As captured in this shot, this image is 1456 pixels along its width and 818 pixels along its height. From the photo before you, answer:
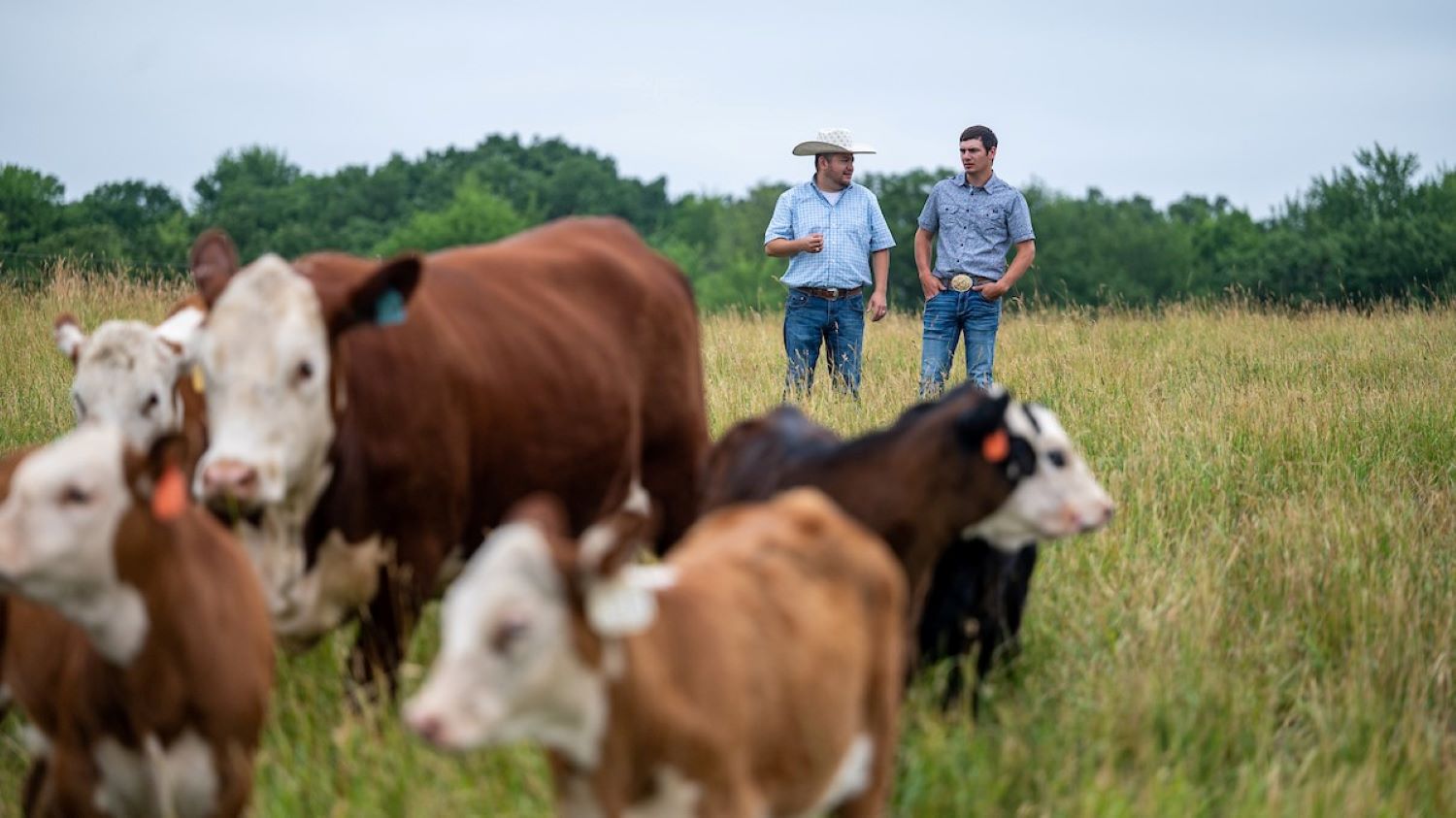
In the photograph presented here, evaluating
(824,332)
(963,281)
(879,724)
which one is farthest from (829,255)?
(879,724)

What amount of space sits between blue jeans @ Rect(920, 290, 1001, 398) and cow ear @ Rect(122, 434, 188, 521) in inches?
283

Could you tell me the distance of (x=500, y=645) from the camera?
279cm

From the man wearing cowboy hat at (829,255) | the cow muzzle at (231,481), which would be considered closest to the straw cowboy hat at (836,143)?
the man wearing cowboy hat at (829,255)

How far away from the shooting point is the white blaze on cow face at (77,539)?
3.48m

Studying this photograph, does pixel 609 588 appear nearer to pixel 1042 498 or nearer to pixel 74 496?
pixel 74 496

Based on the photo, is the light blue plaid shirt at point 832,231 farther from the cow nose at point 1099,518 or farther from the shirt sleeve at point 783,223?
the cow nose at point 1099,518

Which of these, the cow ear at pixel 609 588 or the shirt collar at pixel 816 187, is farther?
the shirt collar at pixel 816 187

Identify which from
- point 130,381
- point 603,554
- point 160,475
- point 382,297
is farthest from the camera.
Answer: point 130,381

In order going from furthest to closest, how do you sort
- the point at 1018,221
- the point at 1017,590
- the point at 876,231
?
the point at 876,231 < the point at 1018,221 < the point at 1017,590

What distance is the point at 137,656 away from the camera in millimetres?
3650

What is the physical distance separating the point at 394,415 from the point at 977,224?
651cm

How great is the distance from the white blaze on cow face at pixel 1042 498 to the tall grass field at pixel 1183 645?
0.53 m

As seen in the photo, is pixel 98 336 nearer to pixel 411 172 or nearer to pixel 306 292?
pixel 306 292

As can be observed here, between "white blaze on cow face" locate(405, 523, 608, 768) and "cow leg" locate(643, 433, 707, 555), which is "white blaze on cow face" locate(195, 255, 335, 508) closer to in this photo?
"white blaze on cow face" locate(405, 523, 608, 768)
